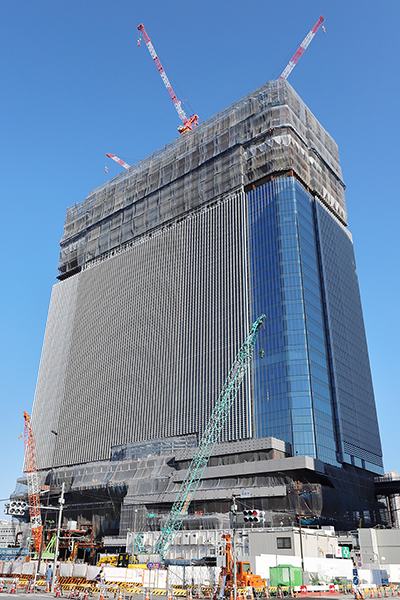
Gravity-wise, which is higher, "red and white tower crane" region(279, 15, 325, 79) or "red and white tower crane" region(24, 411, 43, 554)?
"red and white tower crane" region(279, 15, 325, 79)

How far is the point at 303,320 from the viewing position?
12669 centimetres

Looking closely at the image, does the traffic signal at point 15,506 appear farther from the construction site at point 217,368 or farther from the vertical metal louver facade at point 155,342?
the vertical metal louver facade at point 155,342

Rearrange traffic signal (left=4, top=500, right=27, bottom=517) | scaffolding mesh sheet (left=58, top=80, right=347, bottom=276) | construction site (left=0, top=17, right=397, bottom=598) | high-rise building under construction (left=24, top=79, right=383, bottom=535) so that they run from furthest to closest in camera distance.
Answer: scaffolding mesh sheet (left=58, top=80, right=347, bottom=276)
high-rise building under construction (left=24, top=79, right=383, bottom=535)
construction site (left=0, top=17, right=397, bottom=598)
traffic signal (left=4, top=500, right=27, bottom=517)

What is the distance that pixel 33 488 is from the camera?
145m

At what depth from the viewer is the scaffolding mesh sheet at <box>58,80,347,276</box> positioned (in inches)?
6132

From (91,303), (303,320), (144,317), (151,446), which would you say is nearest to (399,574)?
(303,320)

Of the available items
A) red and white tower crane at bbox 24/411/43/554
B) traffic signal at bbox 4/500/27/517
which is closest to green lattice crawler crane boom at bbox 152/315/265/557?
red and white tower crane at bbox 24/411/43/554

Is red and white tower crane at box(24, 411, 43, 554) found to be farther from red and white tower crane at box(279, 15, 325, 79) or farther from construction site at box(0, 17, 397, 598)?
red and white tower crane at box(279, 15, 325, 79)

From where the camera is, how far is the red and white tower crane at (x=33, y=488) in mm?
135250

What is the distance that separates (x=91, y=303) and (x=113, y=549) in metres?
89.3

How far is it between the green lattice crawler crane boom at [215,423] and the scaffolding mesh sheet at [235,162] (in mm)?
53377

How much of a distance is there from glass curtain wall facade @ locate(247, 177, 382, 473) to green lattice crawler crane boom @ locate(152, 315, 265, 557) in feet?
10.8

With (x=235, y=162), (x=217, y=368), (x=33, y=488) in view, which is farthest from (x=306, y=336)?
(x=33, y=488)

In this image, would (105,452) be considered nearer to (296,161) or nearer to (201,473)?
(201,473)
